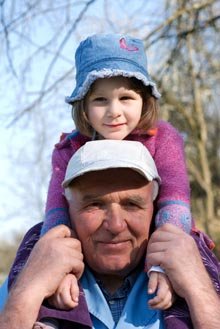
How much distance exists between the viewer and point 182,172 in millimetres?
2875

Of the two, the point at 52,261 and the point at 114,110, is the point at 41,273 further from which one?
the point at 114,110

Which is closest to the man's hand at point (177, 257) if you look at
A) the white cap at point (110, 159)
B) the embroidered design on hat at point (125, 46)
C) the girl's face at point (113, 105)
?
the white cap at point (110, 159)

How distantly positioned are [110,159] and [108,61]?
1.31 feet

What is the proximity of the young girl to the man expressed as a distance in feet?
0.24

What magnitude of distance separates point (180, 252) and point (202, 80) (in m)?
9.56

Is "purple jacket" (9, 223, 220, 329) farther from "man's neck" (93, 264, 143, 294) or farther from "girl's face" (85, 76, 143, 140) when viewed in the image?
"girl's face" (85, 76, 143, 140)

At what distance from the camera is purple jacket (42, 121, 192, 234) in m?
2.77

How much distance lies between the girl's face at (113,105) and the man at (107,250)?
0.08 metres

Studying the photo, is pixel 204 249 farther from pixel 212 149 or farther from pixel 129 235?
pixel 212 149

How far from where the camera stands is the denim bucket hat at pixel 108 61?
2.75 meters

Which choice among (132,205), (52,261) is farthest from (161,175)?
(52,261)

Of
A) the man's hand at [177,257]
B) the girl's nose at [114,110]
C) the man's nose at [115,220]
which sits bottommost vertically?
the man's hand at [177,257]

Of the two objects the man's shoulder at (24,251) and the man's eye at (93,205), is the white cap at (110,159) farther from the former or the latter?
the man's shoulder at (24,251)

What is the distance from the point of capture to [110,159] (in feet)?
8.79
